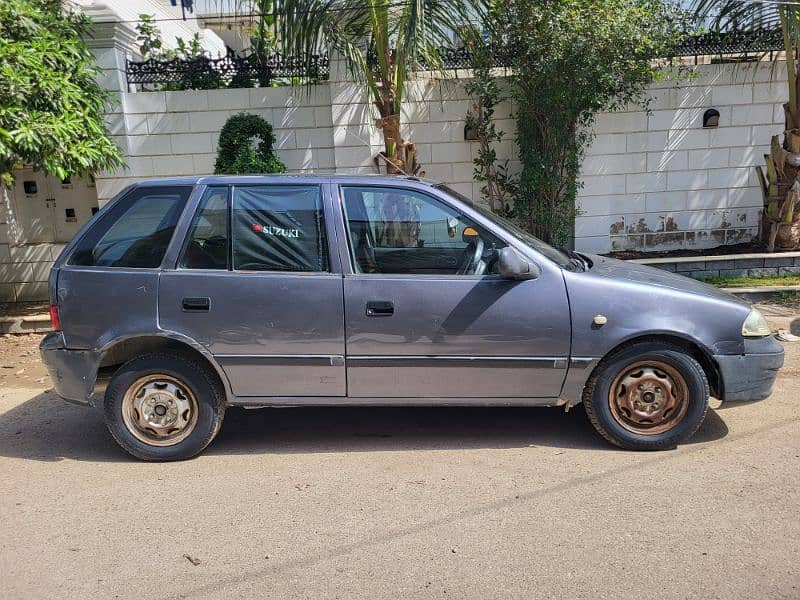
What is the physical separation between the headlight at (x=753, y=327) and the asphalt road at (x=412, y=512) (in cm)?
76

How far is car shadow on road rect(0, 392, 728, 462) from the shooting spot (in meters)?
4.73

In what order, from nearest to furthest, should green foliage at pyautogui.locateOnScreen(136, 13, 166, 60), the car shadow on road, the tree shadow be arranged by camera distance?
the car shadow on road → the tree shadow → green foliage at pyautogui.locateOnScreen(136, 13, 166, 60)

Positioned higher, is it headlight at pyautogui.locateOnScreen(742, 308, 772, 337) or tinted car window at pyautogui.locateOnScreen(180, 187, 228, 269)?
tinted car window at pyautogui.locateOnScreen(180, 187, 228, 269)

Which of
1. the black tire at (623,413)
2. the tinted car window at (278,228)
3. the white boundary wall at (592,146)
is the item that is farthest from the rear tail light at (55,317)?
the white boundary wall at (592,146)

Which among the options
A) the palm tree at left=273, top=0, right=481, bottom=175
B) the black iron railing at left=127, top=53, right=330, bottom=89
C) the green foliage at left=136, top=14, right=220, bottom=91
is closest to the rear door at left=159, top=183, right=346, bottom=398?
the palm tree at left=273, top=0, right=481, bottom=175

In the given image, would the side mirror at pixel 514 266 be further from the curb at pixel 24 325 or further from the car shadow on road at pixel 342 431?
the curb at pixel 24 325

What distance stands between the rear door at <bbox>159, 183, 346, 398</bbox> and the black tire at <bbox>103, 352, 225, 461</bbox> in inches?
7.1

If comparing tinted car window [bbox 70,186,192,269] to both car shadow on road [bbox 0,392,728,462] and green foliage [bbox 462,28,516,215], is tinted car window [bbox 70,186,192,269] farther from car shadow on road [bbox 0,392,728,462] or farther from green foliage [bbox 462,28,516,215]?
green foliage [bbox 462,28,516,215]

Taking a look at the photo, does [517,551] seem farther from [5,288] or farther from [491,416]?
[5,288]

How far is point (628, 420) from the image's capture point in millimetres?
4445

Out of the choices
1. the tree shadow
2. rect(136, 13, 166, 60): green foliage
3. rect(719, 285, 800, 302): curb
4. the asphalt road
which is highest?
rect(136, 13, 166, 60): green foliage

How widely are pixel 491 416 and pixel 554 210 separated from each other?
471cm

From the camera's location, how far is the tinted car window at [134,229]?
14.8 feet

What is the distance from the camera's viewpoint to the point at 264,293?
4.36m
